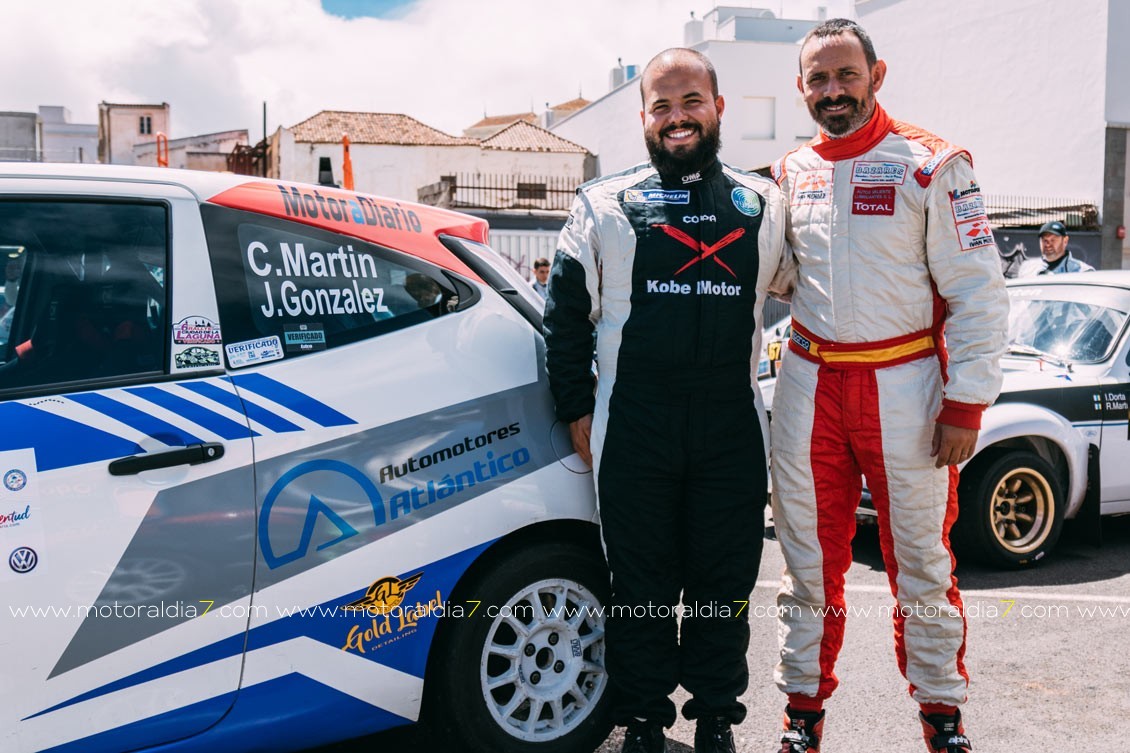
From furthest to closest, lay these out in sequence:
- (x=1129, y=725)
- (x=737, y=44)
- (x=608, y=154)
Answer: (x=608, y=154)
(x=737, y=44)
(x=1129, y=725)

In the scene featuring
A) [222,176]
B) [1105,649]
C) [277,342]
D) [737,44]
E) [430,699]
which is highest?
[737,44]

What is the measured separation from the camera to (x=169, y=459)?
8.25 ft

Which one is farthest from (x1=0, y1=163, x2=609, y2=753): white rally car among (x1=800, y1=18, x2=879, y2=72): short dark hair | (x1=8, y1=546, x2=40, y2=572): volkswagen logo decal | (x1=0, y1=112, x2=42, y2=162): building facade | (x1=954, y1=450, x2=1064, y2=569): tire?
(x1=0, y1=112, x2=42, y2=162): building facade

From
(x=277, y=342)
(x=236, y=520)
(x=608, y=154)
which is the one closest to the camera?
(x=236, y=520)

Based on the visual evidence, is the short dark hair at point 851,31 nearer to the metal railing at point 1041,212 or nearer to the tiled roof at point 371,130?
the metal railing at point 1041,212

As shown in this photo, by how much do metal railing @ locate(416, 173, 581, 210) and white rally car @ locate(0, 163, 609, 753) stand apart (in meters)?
27.1

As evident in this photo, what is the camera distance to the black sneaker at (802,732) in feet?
10.5

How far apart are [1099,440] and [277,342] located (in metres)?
4.86

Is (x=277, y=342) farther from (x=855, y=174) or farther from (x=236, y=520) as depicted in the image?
(x=855, y=174)

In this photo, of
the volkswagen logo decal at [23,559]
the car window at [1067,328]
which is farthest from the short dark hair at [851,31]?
the car window at [1067,328]

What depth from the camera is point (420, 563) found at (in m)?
2.85

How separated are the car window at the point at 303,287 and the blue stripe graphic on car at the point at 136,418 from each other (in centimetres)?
24

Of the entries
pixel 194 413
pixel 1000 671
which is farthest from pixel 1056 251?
pixel 194 413

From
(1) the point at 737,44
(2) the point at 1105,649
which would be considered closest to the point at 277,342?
(2) the point at 1105,649
